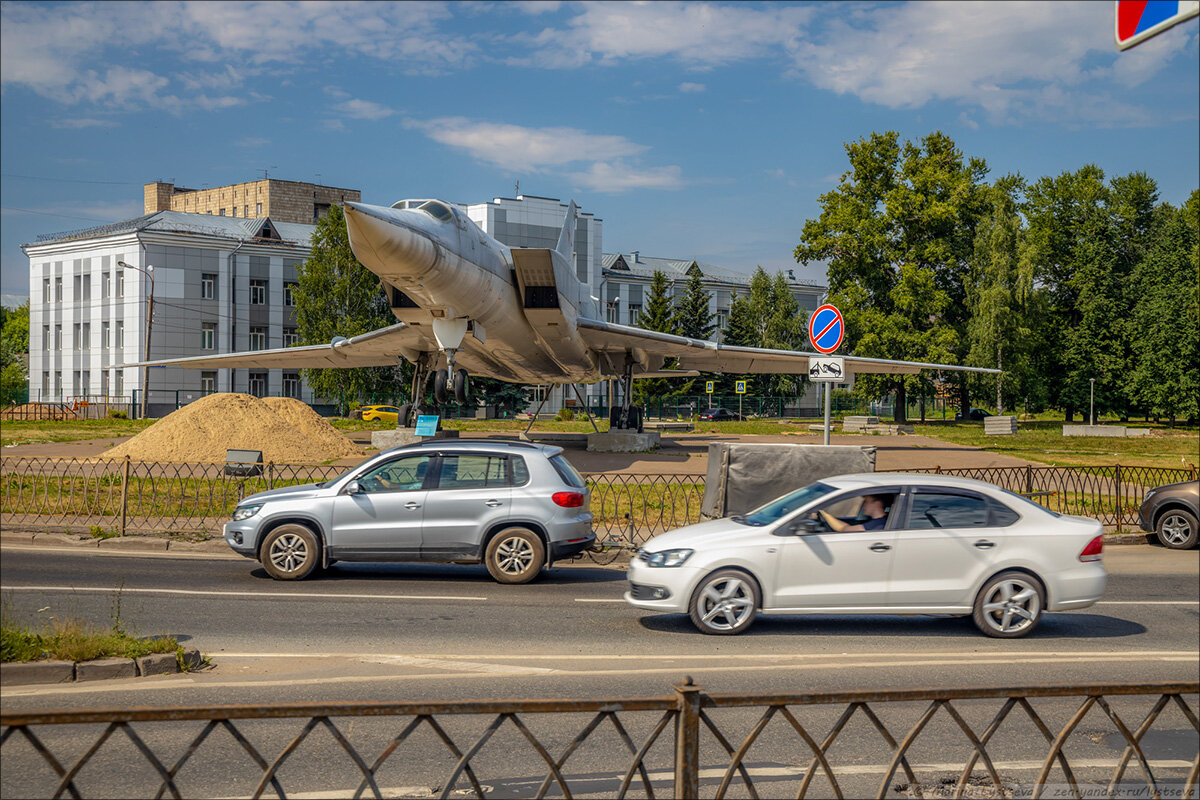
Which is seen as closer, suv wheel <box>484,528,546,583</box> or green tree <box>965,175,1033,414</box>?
suv wheel <box>484,528,546,583</box>

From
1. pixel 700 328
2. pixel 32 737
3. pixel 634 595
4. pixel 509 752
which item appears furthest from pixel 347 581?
pixel 700 328

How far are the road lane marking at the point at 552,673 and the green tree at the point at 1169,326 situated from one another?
192 ft

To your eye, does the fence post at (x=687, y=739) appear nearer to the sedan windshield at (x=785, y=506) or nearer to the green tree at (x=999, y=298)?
the sedan windshield at (x=785, y=506)

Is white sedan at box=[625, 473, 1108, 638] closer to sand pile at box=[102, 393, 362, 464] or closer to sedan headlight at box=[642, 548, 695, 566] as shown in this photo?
sedan headlight at box=[642, 548, 695, 566]

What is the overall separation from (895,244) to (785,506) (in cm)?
5018

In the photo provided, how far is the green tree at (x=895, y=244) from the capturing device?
54562 millimetres

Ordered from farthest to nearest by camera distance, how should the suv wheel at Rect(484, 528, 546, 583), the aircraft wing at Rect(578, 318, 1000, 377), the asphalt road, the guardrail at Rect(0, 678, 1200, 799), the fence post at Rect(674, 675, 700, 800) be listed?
the aircraft wing at Rect(578, 318, 1000, 377) < the suv wheel at Rect(484, 528, 546, 583) < the asphalt road < the guardrail at Rect(0, 678, 1200, 799) < the fence post at Rect(674, 675, 700, 800)

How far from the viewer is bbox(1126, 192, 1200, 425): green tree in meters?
Result: 58.7

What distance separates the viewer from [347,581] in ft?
38.2

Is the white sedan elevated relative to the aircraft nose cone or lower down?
lower down

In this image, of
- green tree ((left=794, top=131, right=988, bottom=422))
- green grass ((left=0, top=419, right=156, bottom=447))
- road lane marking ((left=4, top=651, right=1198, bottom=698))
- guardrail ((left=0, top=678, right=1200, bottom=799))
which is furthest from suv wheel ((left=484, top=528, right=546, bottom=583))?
green tree ((left=794, top=131, right=988, bottom=422))

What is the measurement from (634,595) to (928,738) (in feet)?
12.0

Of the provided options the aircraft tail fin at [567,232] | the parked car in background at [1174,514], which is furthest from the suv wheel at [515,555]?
the aircraft tail fin at [567,232]

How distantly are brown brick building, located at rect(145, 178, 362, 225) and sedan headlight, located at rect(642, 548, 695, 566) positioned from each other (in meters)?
84.2
